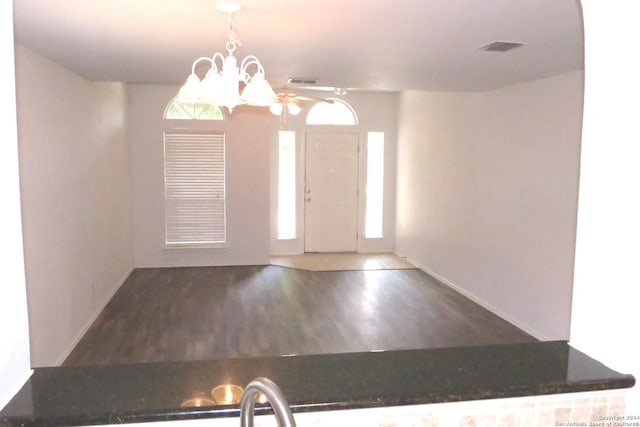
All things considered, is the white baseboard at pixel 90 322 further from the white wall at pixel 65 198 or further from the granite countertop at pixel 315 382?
the granite countertop at pixel 315 382

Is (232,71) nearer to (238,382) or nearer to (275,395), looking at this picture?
(238,382)

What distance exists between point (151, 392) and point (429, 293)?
5136mm

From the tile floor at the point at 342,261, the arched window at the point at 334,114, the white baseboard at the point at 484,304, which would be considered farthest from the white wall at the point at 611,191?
the arched window at the point at 334,114

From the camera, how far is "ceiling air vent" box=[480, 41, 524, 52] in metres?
3.06

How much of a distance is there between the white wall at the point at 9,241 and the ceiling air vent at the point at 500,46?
2652mm

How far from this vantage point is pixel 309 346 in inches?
171

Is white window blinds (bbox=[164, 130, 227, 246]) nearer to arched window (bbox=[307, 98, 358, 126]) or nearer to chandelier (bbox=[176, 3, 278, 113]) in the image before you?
arched window (bbox=[307, 98, 358, 126])

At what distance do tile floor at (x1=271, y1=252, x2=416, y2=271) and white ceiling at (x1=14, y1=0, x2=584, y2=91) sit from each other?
135 inches

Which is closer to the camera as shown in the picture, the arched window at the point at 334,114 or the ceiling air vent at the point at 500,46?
the ceiling air vent at the point at 500,46

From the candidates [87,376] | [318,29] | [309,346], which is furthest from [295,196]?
[87,376]

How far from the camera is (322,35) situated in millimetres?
2922

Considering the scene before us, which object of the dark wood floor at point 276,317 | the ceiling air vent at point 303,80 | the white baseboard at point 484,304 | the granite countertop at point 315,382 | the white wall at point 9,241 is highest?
the ceiling air vent at point 303,80

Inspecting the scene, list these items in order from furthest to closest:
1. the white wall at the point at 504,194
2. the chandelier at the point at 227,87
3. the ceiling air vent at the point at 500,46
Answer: the white wall at the point at 504,194 → the ceiling air vent at the point at 500,46 → the chandelier at the point at 227,87

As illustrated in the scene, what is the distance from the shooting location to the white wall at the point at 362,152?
801 centimetres
